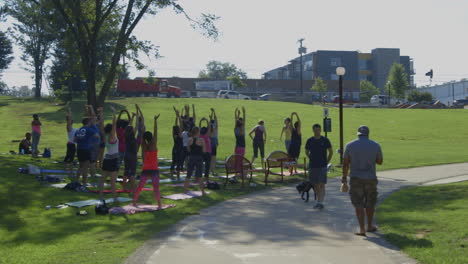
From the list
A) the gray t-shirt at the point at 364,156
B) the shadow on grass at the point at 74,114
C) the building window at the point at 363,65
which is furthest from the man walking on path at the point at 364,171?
the building window at the point at 363,65

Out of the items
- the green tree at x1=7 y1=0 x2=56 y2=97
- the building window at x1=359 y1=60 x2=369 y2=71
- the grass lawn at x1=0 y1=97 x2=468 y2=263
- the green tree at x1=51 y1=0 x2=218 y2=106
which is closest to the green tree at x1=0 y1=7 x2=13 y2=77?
the green tree at x1=7 y1=0 x2=56 y2=97

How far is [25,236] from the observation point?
8297mm

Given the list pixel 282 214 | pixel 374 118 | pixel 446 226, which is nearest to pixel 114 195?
pixel 282 214

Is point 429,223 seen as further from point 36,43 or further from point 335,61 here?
point 335,61

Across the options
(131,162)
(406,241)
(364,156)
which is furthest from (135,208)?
(406,241)

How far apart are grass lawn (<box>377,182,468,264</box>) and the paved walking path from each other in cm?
33

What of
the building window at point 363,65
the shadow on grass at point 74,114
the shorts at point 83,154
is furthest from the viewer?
the building window at point 363,65

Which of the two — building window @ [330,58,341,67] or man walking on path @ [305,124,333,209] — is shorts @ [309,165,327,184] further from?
building window @ [330,58,341,67]

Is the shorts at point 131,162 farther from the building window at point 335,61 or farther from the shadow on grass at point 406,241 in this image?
the building window at point 335,61

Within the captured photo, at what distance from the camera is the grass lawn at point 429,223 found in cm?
686

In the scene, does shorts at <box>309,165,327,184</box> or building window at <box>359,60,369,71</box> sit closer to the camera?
shorts at <box>309,165,327,184</box>

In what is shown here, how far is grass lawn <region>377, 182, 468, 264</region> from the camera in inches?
270

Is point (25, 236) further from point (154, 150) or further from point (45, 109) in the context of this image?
point (45, 109)

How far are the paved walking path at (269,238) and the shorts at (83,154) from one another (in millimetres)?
3888
